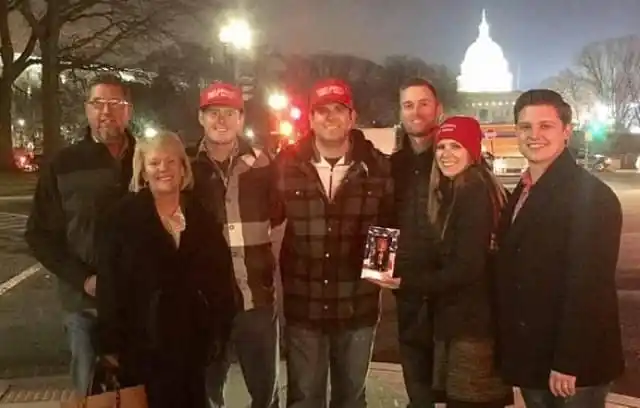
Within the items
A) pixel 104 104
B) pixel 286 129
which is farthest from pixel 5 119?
pixel 104 104

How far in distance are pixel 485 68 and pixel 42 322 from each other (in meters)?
112

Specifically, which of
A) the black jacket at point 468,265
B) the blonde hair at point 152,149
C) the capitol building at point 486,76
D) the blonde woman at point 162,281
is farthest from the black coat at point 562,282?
the capitol building at point 486,76

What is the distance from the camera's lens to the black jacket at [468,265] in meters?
4.40

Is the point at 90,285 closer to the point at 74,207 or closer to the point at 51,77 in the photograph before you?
the point at 74,207

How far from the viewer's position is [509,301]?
4.18m

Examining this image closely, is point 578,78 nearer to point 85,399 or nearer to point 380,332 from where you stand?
point 380,332

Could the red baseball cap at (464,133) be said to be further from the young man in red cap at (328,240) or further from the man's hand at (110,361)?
the man's hand at (110,361)

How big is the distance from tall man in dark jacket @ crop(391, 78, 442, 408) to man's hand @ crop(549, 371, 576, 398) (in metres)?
0.91

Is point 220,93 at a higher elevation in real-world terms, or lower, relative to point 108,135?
higher

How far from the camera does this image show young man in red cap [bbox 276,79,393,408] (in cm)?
476

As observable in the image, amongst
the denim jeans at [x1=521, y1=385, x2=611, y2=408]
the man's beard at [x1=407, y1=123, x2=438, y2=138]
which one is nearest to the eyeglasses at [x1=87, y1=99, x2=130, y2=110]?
the man's beard at [x1=407, y1=123, x2=438, y2=138]

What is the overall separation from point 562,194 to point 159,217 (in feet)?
6.47

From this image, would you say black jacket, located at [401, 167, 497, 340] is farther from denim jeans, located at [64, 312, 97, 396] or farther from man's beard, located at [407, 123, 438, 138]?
denim jeans, located at [64, 312, 97, 396]

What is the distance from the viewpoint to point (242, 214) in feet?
15.8
